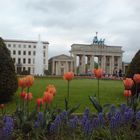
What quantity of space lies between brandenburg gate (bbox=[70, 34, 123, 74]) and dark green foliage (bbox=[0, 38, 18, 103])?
360 feet

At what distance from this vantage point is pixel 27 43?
146875 mm

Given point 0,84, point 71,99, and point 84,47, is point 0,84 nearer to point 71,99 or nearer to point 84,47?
point 71,99

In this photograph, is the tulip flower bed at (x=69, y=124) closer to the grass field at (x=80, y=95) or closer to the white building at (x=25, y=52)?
the grass field at (x=80, y=95)

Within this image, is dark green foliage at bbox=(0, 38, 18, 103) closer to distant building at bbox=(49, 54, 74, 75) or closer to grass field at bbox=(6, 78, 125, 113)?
grass field at bbox=(6, 78, 125, 113)

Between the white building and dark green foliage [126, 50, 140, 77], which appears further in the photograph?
the white building

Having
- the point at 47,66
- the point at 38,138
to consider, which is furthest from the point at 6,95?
the point at 47,66

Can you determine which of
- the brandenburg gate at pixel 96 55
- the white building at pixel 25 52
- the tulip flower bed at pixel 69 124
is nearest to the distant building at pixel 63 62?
the brandenburg gate at pixel 96 55

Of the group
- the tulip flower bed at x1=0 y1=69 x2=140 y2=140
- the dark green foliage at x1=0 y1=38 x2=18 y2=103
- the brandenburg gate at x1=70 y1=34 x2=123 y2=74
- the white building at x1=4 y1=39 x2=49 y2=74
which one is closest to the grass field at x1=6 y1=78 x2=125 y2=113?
the dark green foliage at x1=0 y1=38 x2=18 y2=103

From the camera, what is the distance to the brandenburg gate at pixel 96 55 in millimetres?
125419

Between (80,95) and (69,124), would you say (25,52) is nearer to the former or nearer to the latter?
(80,95)

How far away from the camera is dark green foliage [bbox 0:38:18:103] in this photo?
12438 mm

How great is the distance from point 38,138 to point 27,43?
14229cm

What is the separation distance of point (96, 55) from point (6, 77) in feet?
383

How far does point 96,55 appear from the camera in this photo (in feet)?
423
